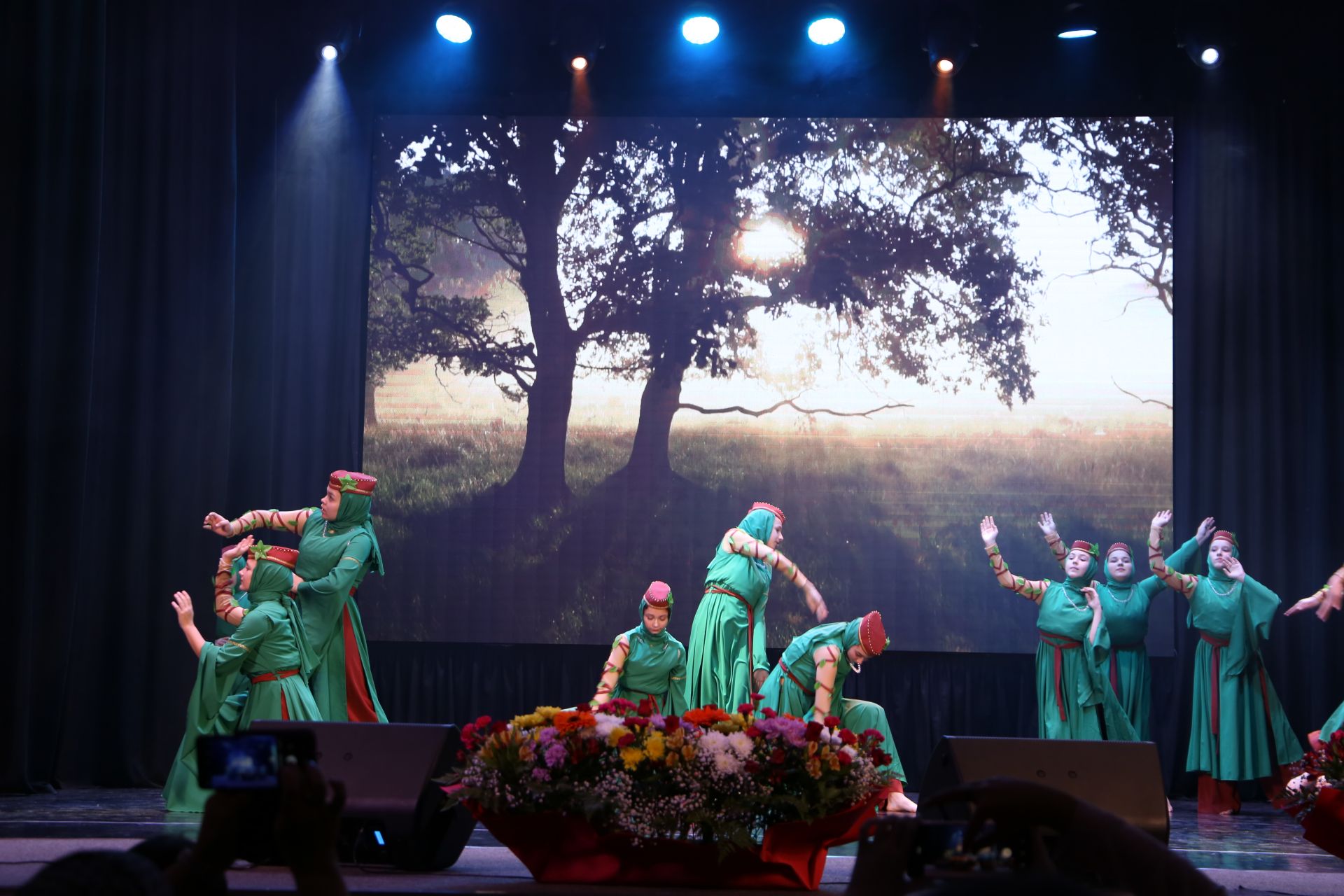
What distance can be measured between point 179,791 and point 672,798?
3799 mm

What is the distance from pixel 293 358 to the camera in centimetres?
808

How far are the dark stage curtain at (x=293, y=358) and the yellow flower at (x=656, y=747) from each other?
197 inches

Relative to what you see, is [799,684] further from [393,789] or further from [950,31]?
[950,31]

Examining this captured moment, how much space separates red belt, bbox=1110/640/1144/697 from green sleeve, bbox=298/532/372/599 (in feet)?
13.0

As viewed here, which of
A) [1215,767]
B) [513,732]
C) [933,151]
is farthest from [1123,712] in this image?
[513,732]

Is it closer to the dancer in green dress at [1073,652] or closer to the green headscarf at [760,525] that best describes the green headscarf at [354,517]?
the green headscarf at [760,525]

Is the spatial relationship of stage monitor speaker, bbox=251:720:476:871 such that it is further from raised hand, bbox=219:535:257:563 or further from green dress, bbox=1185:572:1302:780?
green dress, bbox=1185:572:1302:780

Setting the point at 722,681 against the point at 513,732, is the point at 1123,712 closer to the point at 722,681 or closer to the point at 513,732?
the point at 722,681

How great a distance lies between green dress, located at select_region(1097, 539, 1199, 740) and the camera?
289 inches

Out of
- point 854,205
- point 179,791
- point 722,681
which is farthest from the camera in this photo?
point 854,205

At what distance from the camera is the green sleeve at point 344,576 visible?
6.59 meters

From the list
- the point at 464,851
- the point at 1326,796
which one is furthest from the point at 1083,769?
the point at 464,851

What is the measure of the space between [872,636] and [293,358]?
4.11m

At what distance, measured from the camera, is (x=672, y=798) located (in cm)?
287
